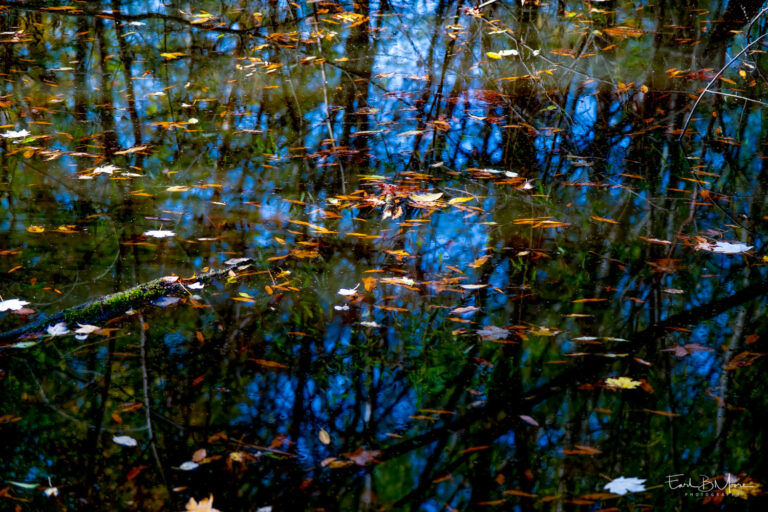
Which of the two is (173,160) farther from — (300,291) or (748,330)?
(748,330)

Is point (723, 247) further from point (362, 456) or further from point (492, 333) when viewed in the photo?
point (362, 456)

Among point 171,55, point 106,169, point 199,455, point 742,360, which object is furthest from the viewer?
point 171,55

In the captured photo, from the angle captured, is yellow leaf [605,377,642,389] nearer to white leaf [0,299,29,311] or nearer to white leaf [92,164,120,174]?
white leaf [0,299,29,311]

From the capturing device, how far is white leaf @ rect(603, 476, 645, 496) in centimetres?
203

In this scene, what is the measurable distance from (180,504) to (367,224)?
6.83 ft

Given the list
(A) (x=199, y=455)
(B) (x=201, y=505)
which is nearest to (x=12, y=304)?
(A) (x=199, y=455)

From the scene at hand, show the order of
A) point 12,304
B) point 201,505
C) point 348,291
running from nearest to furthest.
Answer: point 201,505, point 12,304, point 348,291

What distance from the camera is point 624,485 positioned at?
6.74ft

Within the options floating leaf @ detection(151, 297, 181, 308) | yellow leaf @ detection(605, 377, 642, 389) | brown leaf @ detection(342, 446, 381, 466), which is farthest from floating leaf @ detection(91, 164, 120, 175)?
yellow leaf @ detection(605, 377, 642, 389)

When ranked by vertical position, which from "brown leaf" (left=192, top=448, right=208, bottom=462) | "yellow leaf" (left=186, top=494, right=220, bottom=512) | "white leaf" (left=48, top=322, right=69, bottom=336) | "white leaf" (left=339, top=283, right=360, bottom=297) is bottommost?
"yellow leaf" (left=186, top=494, right=220, bottom=512)

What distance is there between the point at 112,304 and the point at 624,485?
7.52ft

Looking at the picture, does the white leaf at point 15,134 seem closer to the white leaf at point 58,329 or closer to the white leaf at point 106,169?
the white leaf at point 106,169

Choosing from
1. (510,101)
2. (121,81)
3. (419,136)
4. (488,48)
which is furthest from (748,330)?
(121,81)

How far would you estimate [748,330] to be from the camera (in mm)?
2814
